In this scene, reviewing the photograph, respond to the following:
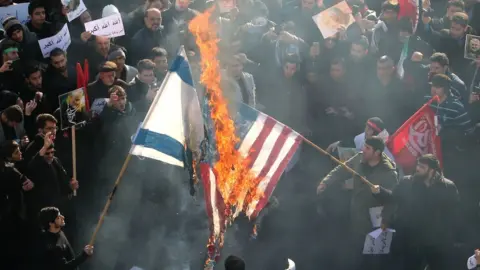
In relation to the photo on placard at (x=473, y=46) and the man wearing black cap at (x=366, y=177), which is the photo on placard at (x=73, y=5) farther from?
the photo on placard at (x=473, y=46)

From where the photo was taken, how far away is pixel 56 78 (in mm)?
10609

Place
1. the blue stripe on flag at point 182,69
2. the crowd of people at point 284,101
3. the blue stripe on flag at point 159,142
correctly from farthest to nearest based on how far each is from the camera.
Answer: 1. the crowd of people at point 284,101
2. the blue stripe on flag at point 182,69
3. the blue stripe on flag at point 159,142

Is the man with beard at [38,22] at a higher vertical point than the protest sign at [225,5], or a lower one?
higher

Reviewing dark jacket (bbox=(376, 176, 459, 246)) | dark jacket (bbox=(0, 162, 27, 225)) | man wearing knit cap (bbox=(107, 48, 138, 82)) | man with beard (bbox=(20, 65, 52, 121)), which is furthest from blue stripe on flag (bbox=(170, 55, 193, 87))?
man wearing knit cap (bbox=(107, 48, 138, 82))

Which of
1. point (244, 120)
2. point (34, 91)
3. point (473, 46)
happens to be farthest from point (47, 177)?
point (473, 46)

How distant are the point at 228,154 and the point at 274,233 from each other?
2.71 meters

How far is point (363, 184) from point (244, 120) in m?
1.81

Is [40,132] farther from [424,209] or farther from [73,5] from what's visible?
[424,209]

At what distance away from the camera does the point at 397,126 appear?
11.6 meters

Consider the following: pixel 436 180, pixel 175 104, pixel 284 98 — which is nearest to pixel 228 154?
pixel 175 104

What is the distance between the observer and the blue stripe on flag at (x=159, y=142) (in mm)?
8211

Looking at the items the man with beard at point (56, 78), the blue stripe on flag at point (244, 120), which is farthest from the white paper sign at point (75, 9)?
the blue stripe on flag at point (244, 120)

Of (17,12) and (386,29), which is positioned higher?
(17,12)

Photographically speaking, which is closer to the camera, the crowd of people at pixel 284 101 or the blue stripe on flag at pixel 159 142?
the blue stripe on flag at pixel 159 142
